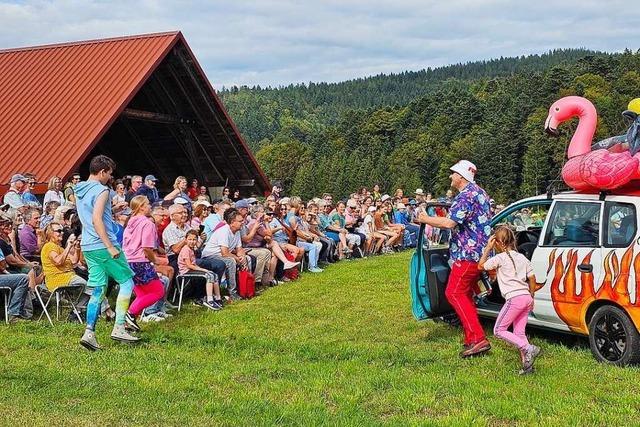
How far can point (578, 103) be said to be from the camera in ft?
28.8

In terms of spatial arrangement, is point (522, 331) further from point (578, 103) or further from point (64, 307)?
point (64, 307)

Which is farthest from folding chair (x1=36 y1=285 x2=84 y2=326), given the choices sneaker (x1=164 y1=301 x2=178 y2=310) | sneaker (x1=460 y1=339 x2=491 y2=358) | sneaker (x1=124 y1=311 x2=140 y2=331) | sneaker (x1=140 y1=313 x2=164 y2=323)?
sneaker (x1=460 y1=339 x2=491 y2=358)

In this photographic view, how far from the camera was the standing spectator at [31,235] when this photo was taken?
10.6m

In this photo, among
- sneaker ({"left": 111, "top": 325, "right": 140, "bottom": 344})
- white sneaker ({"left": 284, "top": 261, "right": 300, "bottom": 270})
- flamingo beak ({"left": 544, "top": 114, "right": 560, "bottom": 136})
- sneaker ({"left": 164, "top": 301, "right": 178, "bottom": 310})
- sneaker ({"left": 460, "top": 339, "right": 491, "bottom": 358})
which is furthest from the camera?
white sneaker ({"left": 284, "top": 261, "right": 300, "bottom": 270})

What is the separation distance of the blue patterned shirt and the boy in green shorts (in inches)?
140

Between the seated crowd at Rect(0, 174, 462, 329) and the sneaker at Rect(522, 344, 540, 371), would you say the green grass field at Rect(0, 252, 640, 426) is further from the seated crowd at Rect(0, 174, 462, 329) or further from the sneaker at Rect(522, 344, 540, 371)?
the seated crowd at Rect(0, 174, 462, 329)

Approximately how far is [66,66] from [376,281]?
10.9m

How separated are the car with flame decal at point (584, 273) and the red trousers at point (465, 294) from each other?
51 cm

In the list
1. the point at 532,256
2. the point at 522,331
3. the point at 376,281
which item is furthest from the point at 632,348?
the point at 376,281

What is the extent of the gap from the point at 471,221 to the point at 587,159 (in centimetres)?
132

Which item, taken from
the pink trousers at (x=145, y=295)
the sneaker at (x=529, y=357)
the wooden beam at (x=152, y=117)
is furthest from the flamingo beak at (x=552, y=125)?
the wooden beam at (x=152, y=117)

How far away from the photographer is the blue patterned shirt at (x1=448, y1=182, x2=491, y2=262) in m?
7.36

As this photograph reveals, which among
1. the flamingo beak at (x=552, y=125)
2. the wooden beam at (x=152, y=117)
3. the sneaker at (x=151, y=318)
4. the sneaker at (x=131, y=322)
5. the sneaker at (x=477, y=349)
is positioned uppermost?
the wooden beam at (x=152, y=117)

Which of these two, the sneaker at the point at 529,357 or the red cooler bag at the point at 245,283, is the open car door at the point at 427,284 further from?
the red cooler bag at the point at 245,283
